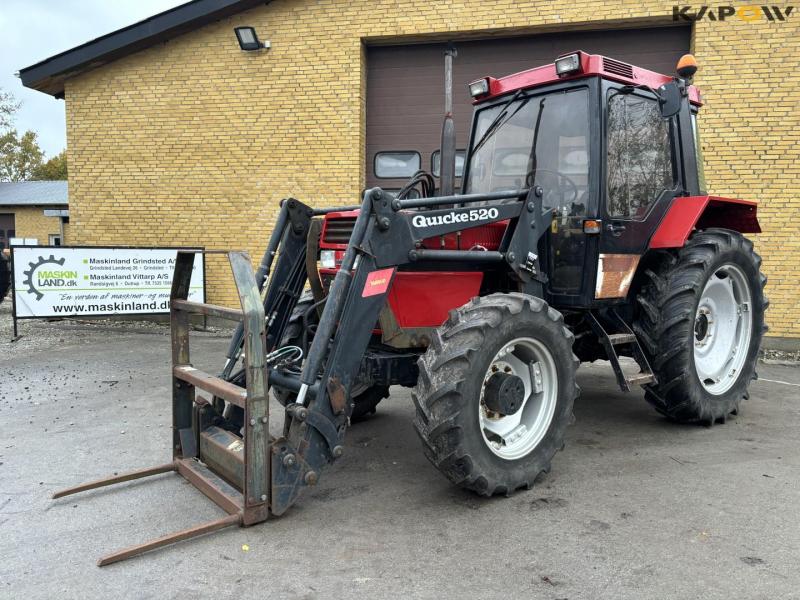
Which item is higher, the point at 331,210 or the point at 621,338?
the point at 331,210

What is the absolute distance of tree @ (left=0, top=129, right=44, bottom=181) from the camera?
149ft

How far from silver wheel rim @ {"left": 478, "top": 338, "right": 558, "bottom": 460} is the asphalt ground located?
0.31m

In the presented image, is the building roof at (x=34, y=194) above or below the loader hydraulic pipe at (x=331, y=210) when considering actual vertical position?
above

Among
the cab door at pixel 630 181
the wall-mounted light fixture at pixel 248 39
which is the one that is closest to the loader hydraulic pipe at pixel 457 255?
the cab door at pixel 630 181

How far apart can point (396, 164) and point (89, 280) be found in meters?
5.26

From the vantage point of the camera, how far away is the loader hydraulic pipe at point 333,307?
10.6 ft

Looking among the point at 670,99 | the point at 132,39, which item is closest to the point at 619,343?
the point at 670,99

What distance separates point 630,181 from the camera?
15.2ft

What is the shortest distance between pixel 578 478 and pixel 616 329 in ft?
A: 4.69

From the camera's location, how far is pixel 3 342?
30.4 feet

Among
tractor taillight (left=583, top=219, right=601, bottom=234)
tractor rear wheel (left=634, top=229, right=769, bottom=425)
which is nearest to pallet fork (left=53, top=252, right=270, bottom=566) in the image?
tractor taillight (left=583, top=219, right=601, bottom=234)

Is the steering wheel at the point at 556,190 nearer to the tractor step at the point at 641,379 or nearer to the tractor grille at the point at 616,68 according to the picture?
the tractor grille at the point at 616,68

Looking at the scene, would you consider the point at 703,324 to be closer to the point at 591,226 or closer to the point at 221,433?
the point at 591,226

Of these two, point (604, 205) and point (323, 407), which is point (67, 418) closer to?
point (323, 407)
